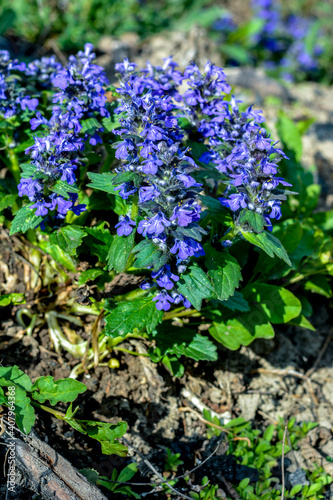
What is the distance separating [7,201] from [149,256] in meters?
1.35

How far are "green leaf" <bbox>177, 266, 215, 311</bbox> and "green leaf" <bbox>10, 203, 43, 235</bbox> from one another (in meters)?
1.00

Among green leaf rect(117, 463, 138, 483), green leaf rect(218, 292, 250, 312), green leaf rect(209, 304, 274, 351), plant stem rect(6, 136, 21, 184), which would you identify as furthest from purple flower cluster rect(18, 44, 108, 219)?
green leaf rect(117, 463, 138, 483)

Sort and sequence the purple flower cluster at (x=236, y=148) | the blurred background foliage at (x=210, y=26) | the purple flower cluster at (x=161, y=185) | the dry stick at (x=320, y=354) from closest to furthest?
the purple flower cluster at (x=161, y=185), the purple flower cluster at (x=236, y=148), the dry stick at (x=320, y=354), the blurred background foliage at (x=210, y=26)

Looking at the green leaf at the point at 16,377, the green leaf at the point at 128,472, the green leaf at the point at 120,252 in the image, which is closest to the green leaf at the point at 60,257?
the green leaf at the point at 120,252

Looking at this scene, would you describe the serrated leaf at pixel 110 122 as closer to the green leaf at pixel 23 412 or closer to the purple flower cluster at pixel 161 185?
the purple flower cluster at pixel 161 185

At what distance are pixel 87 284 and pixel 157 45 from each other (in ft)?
18.0

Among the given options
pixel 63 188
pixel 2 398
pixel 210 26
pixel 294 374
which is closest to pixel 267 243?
pixel 63 188

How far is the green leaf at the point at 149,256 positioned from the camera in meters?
2.63

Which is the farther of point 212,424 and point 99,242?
point 212,424

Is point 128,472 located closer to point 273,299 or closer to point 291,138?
point 273,299

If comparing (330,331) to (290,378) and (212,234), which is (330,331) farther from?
(212,234)

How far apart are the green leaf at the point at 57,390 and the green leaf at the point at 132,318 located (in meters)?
0.39

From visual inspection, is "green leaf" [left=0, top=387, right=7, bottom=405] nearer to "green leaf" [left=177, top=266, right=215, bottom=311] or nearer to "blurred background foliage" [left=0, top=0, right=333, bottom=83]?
"green leaf" [left=177, top=266, right=215, bottom=311]

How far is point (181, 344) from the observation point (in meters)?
3.30
